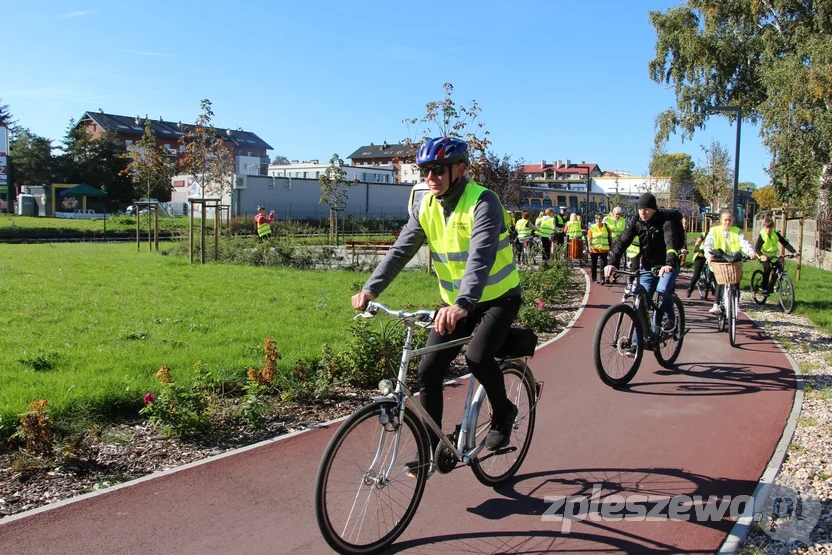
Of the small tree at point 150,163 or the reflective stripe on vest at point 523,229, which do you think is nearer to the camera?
the reflective stripe on vest at point 523,229

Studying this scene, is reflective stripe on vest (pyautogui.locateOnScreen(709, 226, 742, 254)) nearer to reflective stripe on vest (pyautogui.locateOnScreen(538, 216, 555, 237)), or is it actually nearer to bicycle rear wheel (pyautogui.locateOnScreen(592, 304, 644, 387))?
bicycle rear wheel (pyautogui.locateOnScreen(592, 304, 644, 387))

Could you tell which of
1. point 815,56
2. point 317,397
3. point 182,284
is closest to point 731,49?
point 815,56

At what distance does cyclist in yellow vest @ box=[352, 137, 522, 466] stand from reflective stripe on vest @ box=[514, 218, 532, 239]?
18554 mm

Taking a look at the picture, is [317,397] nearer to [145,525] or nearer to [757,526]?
[145,525]

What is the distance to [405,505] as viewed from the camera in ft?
12.9

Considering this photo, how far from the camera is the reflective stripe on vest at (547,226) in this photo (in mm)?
22062

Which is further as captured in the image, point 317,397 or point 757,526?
point 317,397

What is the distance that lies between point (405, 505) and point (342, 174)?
119 ft

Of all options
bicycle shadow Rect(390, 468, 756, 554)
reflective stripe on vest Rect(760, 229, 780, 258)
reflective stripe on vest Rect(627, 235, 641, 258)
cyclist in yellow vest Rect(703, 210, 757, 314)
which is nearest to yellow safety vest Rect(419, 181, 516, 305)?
bicycle shadow Rect(390, 468, 756, 554)

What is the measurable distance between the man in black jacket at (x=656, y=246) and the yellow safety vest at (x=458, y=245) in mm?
4067

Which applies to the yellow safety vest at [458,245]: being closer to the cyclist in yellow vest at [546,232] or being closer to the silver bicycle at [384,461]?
the silver bicycle at [384,461]

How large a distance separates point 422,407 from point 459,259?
0.87 metres

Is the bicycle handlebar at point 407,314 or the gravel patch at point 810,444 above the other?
the bicycle handlebar at point 407,314


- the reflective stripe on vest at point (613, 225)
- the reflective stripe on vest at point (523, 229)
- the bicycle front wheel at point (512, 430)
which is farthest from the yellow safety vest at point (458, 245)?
the reflective stripe on vest at point (523, 229)
